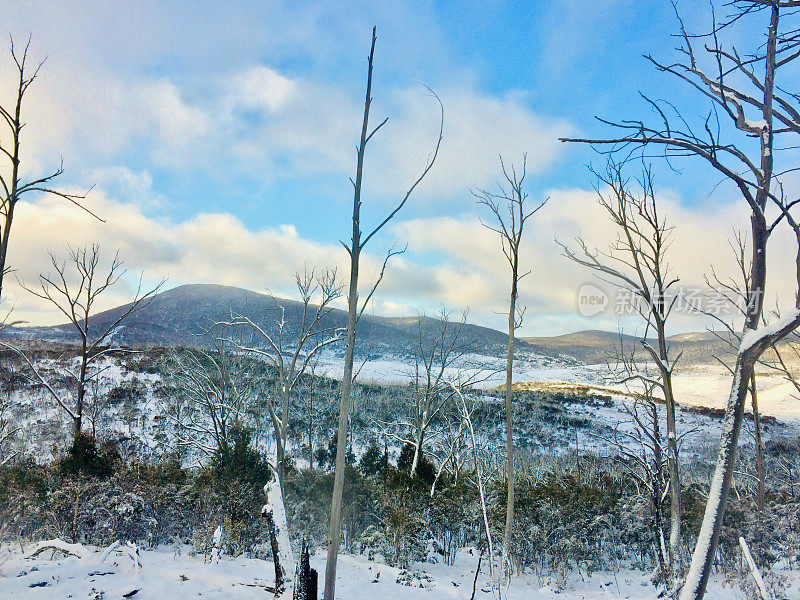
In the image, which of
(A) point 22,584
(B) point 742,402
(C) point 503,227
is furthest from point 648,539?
(A) point 22,584

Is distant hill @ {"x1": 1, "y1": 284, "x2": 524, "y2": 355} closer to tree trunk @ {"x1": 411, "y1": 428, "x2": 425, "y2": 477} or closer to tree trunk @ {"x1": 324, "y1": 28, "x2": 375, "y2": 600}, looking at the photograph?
tree trunk @ {"x1": 411, "y1": 428, "x2": 425, "y2": 477}

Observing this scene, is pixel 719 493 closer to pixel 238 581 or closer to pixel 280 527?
pixel 280 527

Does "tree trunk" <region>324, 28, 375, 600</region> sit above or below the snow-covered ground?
above

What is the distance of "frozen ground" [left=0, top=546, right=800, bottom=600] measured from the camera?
515 centimetres

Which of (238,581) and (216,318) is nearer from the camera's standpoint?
(238,581)

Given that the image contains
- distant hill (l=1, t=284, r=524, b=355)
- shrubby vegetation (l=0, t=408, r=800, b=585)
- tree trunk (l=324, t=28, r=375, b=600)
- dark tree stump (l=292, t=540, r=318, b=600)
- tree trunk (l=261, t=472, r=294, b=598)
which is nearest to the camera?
tree trunk (l=324, t=28, r=375, b=600)

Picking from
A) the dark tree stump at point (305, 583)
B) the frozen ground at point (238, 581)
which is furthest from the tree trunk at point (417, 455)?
the dark tree stump at point (305, 583)

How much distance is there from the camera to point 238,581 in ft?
20.7

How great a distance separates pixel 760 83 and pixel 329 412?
95.9ft

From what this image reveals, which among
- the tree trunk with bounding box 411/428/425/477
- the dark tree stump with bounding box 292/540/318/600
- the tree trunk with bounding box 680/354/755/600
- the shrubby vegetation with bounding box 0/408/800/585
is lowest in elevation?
the shrubby vegetation with bounding box 0/408/800/585

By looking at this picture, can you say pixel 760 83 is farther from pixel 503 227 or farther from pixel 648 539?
pixel 648 539

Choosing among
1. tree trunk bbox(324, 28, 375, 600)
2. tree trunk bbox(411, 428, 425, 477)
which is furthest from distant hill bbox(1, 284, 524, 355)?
tree trunk bbox(324, 28, 375, 600)

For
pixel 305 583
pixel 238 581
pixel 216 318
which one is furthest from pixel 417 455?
pixel 216 318

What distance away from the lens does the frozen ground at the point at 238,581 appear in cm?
515
